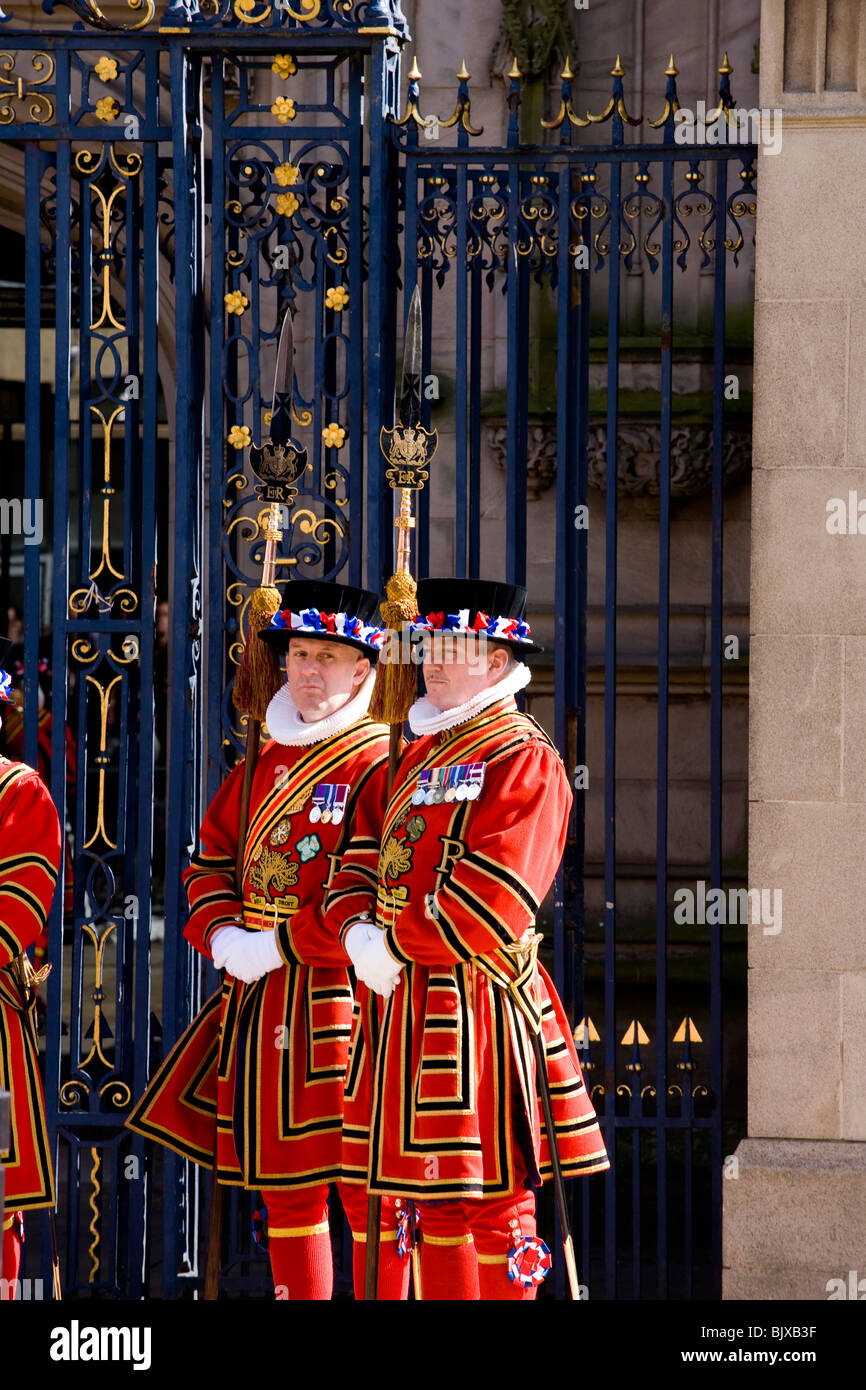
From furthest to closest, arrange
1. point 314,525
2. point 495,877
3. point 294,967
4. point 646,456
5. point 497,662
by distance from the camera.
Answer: point 646,456 → point 314,525 → point 294,967 → point 497,662 → point 495,877

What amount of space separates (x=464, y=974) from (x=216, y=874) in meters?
0.83

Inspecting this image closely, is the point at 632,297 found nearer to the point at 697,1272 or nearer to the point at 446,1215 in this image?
the point at 697,1272

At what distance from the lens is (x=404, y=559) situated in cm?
495

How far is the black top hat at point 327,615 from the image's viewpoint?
4883 mm

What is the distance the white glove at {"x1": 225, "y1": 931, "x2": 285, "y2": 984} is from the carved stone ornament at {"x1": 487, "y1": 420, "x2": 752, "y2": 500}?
340 cm

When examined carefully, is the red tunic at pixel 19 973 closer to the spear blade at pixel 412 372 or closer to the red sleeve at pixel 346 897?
the red sleeve at pixel 346 897

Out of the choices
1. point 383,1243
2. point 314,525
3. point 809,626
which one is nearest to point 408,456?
point 314,525

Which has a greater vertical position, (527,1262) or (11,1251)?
(527,1262)

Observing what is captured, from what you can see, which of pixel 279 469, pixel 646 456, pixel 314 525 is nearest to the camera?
pixel 279 469

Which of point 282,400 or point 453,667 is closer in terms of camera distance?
point 453,667

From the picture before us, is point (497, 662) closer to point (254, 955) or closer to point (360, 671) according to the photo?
point (360, 671)

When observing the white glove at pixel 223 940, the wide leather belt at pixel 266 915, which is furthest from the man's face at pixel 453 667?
the white glove at pixel 223 940

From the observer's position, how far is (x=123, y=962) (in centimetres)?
571

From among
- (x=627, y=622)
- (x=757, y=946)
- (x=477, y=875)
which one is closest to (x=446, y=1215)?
(x=477, y=875)
